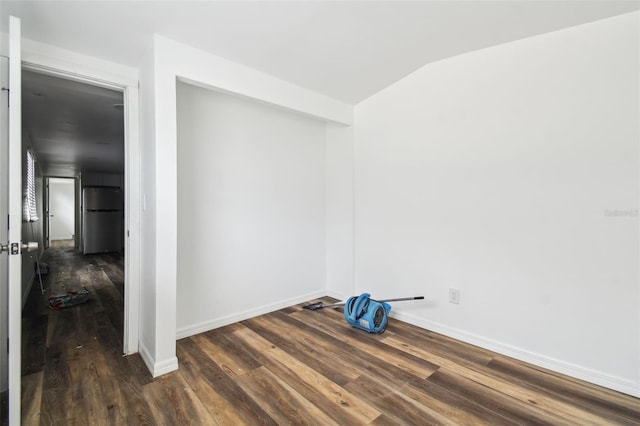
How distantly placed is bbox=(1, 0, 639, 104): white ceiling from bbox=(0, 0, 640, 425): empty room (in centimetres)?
1

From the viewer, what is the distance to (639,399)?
1859 mm

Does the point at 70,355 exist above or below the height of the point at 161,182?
below

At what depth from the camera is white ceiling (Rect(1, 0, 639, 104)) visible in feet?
6.15

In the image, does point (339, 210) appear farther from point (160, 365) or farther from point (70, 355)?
point (70, 355)

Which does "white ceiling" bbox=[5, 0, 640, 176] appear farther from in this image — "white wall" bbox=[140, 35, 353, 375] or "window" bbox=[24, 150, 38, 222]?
"window" bbox=[24, 150, 38, 222]

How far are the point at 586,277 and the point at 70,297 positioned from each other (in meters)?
5.05

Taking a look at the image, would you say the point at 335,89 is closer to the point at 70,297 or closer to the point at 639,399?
the point at 639,399

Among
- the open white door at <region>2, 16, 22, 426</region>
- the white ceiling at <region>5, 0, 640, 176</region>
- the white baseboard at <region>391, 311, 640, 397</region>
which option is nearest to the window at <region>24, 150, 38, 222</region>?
the white ceiling at <region>5, 0, 640, 176</region>

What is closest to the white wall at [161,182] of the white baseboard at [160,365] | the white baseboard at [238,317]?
the white baseboard at [160,365]

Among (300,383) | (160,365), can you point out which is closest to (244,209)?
(160,365)

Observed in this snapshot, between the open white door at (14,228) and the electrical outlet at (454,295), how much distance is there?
292cm

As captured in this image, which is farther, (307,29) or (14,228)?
(307,29)

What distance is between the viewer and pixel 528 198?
7.47 ft

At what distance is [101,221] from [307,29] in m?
8.38
